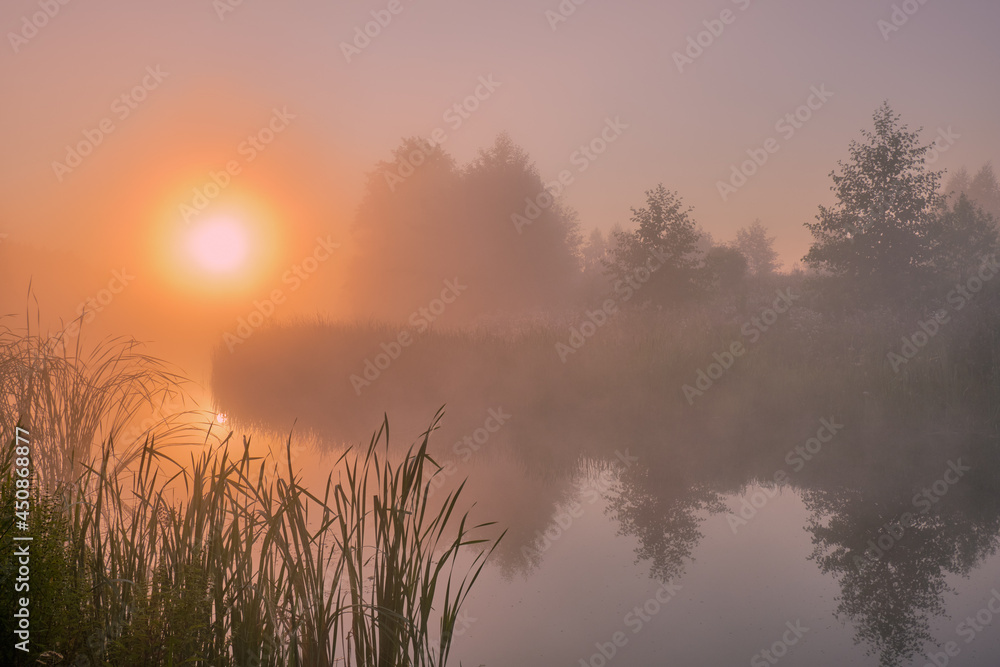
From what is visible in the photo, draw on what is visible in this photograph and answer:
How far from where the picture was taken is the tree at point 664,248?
1554 cm

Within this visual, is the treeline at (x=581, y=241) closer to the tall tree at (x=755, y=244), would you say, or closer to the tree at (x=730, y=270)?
the tree at (x=730, y=270)

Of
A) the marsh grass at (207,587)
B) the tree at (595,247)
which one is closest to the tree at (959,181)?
the tree at (595,247)

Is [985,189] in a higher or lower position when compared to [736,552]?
higher

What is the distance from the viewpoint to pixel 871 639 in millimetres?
3322

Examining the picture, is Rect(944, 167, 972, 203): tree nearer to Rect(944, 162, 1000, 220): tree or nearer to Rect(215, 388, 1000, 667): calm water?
Rect(944, 162, 1000, 220): tree

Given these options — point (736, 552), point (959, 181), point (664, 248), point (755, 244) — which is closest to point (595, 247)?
point (755, 244)

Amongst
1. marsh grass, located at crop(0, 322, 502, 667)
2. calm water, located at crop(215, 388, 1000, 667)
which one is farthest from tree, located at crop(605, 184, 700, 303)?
marsh grass, located at crop(0, 322, 502, 667)

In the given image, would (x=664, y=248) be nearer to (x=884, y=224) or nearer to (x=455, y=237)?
(x=884, y=224)

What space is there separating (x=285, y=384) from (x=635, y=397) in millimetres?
6662

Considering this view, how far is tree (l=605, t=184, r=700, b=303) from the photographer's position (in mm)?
15539

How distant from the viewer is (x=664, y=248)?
15.6m

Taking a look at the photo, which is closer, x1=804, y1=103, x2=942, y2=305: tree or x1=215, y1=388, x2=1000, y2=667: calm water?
x1=215, y1=388, x2=1000, y2=667: calm water

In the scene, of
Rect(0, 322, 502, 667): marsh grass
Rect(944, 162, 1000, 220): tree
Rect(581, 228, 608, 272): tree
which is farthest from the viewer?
Rect(581, 228, 608, 272): tree

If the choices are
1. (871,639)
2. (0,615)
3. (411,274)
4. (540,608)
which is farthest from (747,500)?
(411,274)
